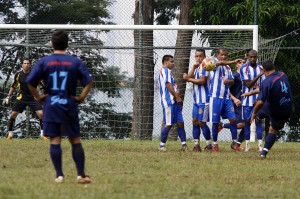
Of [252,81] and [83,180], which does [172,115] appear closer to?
[252,81]

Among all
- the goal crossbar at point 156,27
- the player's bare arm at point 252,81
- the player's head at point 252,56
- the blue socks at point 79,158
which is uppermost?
the goal crossbar at point 156,27

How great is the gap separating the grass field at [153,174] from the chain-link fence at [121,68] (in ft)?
21.1

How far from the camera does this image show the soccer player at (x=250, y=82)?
18234 mm

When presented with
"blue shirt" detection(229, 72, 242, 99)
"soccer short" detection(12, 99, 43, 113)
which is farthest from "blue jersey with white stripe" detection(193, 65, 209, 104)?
"soccer short" detection(12, 99, 43, 113)

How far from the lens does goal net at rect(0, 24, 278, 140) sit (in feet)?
81.6

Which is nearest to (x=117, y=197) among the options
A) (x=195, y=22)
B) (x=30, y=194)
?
(x=30, y=194)

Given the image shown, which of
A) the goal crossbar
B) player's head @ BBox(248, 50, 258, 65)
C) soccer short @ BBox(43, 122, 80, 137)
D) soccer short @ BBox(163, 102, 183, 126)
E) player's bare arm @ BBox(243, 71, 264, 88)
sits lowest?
soccer short @ BBox(43, 122, 80, 137)

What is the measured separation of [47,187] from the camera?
37.0 feet

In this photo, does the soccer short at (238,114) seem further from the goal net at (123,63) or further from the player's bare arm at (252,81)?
the goal net at (123,63)

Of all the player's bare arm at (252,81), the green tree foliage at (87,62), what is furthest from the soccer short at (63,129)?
the green tree foliage at (87,62)

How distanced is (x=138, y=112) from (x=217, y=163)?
33.0 ft

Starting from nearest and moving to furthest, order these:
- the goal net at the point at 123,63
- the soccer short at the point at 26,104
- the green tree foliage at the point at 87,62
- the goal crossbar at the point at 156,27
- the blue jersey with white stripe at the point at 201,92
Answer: the blue jersey with white stripe at the point at 201,92, the soccer short at the point at 26,104, the goal crossbar at the point at 156,27, the goal net at the point at 123,63, the green tree foliage at the point at 87,62

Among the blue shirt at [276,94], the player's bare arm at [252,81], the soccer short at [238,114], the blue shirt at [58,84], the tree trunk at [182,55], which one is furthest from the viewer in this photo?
the tree trunk at [182,55]

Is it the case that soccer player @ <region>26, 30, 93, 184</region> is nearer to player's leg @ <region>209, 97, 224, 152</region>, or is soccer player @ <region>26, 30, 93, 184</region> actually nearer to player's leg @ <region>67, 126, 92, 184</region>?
player's leg @ <region>67, 126, 92, 184</region>
